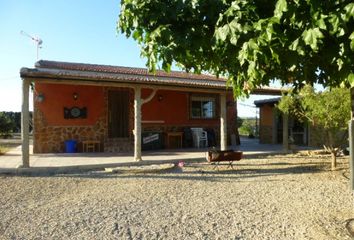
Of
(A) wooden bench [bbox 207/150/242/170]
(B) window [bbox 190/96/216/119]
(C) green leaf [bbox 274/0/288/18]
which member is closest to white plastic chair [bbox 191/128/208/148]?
(B) window [bbox 190/96/216/119]

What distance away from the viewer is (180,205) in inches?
263

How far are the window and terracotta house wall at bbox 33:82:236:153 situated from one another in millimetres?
606

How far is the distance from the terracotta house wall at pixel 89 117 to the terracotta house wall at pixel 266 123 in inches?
208

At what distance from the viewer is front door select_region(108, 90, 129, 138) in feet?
51.3

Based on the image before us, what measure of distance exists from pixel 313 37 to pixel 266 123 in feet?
59.8

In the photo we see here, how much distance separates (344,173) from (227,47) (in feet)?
27.3

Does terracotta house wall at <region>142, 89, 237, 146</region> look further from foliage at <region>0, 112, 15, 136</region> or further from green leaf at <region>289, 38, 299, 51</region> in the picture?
green leaf at <region>289, 38, 299, 51</region>

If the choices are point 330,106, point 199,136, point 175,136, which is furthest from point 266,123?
point 330,106

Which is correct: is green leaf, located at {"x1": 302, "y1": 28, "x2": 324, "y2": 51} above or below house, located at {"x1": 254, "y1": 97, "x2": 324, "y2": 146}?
above

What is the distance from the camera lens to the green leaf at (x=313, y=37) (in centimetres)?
251

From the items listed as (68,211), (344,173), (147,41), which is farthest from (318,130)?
(147,41)

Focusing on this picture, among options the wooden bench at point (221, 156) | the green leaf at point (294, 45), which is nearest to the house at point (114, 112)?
the wooden bench at point (221, 156)

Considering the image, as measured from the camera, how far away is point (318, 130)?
50.3 feet

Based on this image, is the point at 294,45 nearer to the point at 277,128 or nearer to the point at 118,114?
the point at 118,114
